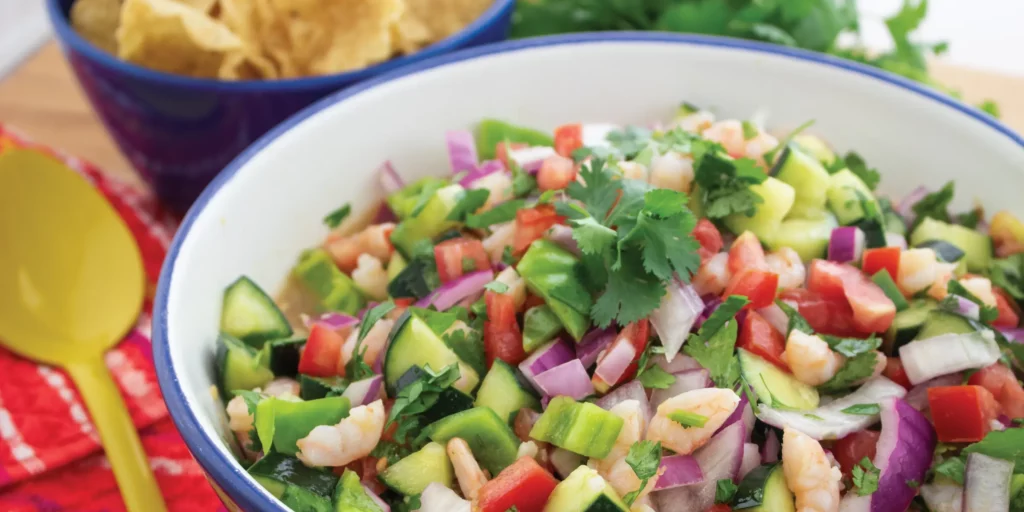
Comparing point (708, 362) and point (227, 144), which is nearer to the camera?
point (708, 362)

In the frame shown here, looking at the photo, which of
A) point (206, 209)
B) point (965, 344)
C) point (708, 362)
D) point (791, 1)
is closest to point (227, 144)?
point (206, 209)

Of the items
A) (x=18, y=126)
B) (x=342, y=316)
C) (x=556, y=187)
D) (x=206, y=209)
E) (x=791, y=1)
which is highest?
(x=791, y=1)

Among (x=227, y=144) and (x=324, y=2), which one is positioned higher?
(x=324, y=2)

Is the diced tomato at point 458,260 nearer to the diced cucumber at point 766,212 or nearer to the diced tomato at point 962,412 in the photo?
the diced cucumber at point 766,212

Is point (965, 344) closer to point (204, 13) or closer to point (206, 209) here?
point (206, 209)

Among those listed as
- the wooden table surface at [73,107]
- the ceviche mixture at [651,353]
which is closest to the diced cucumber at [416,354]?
the ceviche mixture at [651,353]

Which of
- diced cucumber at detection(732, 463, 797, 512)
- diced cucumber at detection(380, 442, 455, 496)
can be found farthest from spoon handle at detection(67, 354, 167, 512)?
diced cucumber at detection(732, 463, 797, 512)

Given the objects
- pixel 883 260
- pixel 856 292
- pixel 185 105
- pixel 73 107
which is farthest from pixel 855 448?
pixel 73 107
